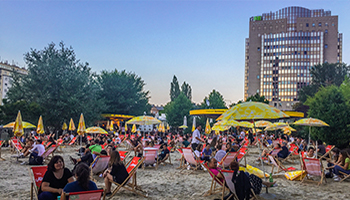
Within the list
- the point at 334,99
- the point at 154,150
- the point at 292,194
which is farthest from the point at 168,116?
the point at 292,194

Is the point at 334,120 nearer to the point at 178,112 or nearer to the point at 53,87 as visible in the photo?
the point at 53,87

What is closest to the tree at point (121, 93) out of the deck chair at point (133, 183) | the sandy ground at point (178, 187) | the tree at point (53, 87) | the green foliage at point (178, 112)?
the green foliage at point (178, 112)

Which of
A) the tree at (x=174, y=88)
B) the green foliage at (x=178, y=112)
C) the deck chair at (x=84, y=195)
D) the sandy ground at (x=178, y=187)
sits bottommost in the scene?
the sandy ground at (x=178, y=187)

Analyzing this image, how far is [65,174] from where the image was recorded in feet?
16.2

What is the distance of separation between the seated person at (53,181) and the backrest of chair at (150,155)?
591 centimetres

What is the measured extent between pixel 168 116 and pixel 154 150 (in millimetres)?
48307

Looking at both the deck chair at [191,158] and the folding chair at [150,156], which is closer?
the deck chair at [191,158]

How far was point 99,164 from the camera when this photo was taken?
28.1 ft

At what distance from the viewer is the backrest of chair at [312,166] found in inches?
323

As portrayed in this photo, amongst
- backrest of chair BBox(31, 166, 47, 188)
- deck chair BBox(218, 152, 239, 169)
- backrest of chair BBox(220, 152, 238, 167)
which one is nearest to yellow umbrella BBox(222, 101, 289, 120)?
deck chair BBox(218, 152, 239, 169)

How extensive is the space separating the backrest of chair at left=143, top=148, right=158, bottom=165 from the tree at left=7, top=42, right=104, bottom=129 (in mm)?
20183

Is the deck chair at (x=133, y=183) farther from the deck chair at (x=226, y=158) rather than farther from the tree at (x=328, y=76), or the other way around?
the tree at (x=328, y=76)

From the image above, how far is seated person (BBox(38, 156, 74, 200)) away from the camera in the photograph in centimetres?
474

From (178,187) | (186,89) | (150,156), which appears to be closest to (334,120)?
(150,156)
